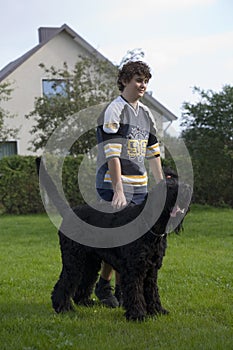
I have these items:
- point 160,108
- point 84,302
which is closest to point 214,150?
point 160,108

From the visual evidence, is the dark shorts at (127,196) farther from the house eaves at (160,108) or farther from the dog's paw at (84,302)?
the house eaves at (160,108)

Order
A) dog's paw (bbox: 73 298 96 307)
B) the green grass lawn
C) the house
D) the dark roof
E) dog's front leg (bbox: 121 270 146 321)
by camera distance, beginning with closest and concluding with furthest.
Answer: the green grass lawn
dog's front leg (bbox: 121 270 146 321)
dog's paw (bbox: 73 298 96 307)
the dark roof
the house

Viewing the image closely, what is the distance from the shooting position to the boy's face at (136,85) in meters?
5.06

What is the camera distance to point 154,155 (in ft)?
18.0

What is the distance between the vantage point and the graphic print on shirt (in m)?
5.14

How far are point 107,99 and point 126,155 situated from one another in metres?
15.8

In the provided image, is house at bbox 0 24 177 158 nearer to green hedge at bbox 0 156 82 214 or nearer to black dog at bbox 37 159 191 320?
green hedge at bbox 0 156 82 214

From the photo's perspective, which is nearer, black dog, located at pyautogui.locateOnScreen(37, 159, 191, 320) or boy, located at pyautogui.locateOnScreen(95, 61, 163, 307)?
black dog, located at pyautogui.locateOnScreen(37, 159, 191, 320)

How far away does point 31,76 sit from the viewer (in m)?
26.3

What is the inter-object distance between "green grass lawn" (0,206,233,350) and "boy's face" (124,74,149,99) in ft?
7.18

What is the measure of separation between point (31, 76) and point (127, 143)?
2218 centimetres

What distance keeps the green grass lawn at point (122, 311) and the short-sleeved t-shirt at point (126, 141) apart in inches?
52.5

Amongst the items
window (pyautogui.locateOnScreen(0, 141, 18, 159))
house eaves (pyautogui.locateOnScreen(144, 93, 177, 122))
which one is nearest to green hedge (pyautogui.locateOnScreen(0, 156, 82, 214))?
window (pyautogui.locateOnScreen(0, 141, 18, 159))

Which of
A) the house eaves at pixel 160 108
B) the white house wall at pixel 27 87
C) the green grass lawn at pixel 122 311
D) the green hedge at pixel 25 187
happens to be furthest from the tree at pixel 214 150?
the white house wall at pixel 27 87
